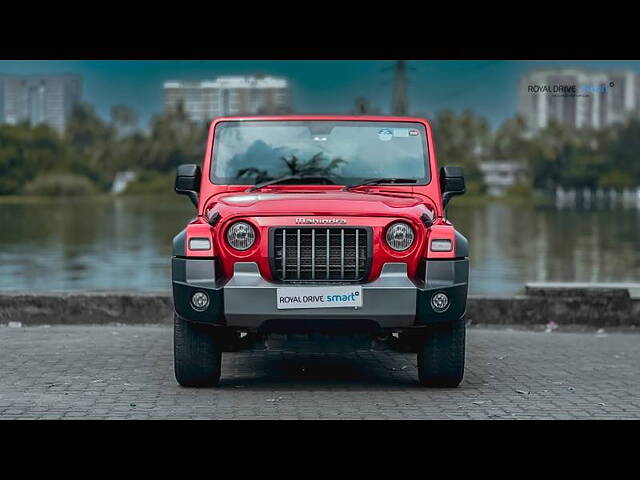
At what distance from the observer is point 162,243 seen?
93.8 ft

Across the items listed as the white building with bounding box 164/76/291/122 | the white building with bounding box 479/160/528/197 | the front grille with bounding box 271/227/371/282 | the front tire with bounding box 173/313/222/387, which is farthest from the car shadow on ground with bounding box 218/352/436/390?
the white building with bounding box 479/160/528/197

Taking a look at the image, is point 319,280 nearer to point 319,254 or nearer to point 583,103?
point 319,254

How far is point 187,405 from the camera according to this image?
26.0ft

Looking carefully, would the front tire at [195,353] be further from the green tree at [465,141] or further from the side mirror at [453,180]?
the green tree at [465,141]

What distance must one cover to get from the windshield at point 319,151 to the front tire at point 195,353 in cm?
152

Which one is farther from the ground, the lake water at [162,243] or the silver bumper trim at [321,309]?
the silver bumper trim at [321,309]

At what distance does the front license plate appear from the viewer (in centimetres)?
824

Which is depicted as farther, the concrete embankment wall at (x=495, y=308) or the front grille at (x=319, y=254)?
the concrete embankment wall at (x=495, y=308)

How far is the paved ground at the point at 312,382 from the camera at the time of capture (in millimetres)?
7801

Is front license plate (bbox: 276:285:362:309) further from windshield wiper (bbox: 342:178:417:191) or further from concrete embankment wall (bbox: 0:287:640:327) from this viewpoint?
concrete embankment wall (bbox: 0:287:640:327)

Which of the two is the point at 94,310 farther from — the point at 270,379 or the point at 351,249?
the point at 351,249

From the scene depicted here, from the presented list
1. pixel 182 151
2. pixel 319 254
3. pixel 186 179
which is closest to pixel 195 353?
pixel 319 254

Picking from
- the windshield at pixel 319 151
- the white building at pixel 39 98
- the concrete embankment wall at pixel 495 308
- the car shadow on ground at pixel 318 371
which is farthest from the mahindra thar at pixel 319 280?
the white building at pixel 39 98

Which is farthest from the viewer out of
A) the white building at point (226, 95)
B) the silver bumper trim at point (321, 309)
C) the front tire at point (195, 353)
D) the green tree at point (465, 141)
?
the green tree at point (465, 141)
